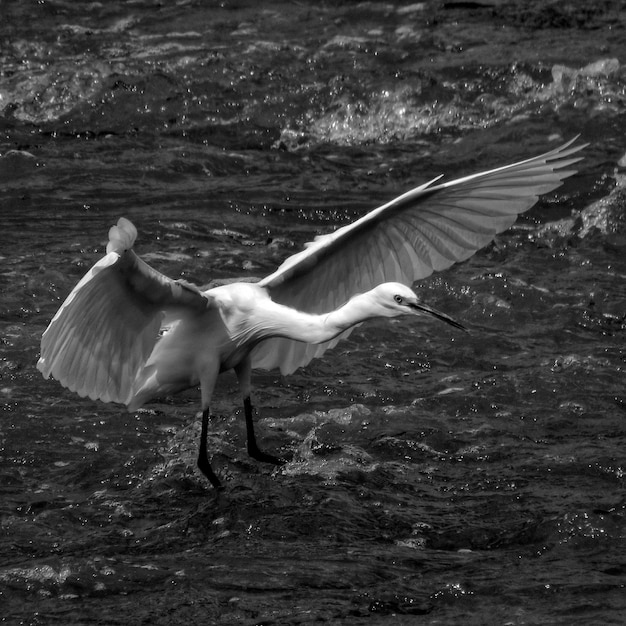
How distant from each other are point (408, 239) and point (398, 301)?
3.59 ft

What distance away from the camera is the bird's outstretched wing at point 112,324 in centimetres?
559

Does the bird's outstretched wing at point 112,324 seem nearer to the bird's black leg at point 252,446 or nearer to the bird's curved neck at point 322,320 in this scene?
the bird's curved neck at point 322,320

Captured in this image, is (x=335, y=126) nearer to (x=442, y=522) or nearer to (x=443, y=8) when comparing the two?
(x=443, y=8)

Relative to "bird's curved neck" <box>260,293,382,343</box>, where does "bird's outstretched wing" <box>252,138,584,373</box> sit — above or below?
above

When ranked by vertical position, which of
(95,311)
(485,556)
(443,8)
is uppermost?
(443,8)

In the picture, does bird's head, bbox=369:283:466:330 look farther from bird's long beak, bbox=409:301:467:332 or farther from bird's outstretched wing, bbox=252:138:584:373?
bird's outstretched wing, bbox=252:138:584:373

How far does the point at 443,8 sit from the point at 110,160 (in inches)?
180

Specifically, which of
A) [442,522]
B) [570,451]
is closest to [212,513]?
[442,522]

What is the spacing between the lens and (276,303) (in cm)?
676

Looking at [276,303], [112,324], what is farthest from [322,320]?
[112,324]

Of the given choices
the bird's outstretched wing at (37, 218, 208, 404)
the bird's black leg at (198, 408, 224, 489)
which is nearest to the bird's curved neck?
the bird's outstretched wing at (37, 218, 208, 404)

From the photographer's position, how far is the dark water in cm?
550

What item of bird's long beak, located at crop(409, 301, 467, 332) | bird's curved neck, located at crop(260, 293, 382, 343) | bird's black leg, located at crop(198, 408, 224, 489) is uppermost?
bird's long beak, located at crop(409, 301, 467, 332)

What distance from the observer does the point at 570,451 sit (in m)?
6.82
